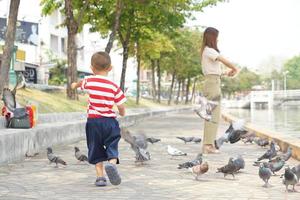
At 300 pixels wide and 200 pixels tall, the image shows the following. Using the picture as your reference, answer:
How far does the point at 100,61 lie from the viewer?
6.55m

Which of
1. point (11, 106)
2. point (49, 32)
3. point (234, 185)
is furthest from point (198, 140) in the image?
point (49, 32)

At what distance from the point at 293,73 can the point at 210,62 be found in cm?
13782

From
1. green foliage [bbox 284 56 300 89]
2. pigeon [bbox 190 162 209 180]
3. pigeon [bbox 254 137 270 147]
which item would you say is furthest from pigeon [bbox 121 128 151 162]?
green foliage [bbox 284 56 300 89]

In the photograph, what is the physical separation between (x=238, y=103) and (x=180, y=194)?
304 ft

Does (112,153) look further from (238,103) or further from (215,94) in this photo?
(238,103)

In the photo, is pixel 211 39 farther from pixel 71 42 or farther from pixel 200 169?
pixel 71 42

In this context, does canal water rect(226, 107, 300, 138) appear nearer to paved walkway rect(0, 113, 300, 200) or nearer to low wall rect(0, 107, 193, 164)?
low wall rect(0, 107, 193, 164)

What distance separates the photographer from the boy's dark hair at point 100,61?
653 cm

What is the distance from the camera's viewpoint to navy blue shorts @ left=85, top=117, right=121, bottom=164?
6.57 m

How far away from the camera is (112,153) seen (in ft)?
21.5

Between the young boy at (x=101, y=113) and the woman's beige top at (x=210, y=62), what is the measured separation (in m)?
3.64

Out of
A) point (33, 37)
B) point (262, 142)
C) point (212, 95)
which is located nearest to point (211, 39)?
point (212, 95)

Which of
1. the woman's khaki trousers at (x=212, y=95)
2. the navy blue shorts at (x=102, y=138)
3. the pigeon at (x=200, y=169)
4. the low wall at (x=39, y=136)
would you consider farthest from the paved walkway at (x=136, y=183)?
the woman's khaki trousers at (x=212, y=95)

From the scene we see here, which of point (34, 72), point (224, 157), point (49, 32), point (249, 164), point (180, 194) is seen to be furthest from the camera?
point (49, 32)
